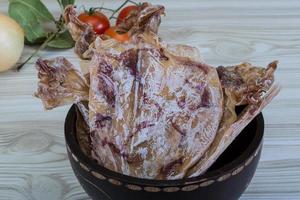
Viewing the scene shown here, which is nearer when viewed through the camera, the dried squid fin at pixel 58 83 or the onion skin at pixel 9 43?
the dried squid fin at pixel 58 83

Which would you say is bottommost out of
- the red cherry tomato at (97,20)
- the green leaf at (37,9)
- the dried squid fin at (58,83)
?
the red cherry tomato at (97,20)

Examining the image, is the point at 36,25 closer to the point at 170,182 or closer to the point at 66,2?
the point at 66,2

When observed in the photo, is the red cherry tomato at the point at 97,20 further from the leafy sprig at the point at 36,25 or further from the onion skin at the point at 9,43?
the onion skin at the point at 9,43

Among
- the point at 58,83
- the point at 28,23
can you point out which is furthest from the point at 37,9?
the point at 58,83

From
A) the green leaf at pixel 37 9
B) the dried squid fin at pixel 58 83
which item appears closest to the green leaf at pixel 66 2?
the green leaf at pixel 37 9

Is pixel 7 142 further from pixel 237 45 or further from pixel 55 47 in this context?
pixel 237 45

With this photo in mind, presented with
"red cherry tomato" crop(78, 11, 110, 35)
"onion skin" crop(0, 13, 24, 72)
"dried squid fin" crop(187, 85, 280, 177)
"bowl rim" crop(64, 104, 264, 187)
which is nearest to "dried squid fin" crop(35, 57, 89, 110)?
"bowl rim" crop(64, 104, 264, 187)

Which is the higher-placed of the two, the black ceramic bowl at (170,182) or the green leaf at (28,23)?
the black ceramic bowl at (170,182)
